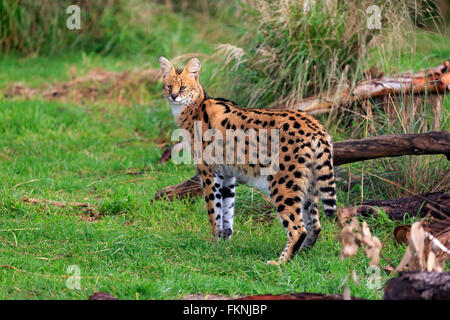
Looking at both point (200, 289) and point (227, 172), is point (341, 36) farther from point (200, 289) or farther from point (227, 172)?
point (200, 289)

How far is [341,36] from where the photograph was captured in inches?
378

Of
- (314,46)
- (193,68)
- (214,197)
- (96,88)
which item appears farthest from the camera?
(96,88)

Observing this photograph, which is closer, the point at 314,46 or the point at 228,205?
the point at 228,205

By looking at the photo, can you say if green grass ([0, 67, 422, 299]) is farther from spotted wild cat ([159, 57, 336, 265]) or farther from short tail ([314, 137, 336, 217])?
short tail ([314, 137, 336, 217])

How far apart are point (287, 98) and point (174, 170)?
1.90 metres

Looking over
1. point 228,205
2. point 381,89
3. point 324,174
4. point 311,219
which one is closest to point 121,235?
point 228,205

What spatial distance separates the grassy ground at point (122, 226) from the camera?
5.54 metres

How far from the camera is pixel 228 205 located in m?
7.09

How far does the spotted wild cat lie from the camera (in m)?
6.16

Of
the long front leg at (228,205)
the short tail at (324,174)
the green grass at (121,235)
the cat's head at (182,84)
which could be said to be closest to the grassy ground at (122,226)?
the green grass at (121,235)

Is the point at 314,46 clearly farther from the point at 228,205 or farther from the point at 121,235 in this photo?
the point at 121,235

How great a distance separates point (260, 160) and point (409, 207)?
1776mm

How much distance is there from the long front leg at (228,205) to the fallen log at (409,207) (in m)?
1.14

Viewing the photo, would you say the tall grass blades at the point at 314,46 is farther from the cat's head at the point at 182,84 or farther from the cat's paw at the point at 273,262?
the cat's paw at the point at 273,262
